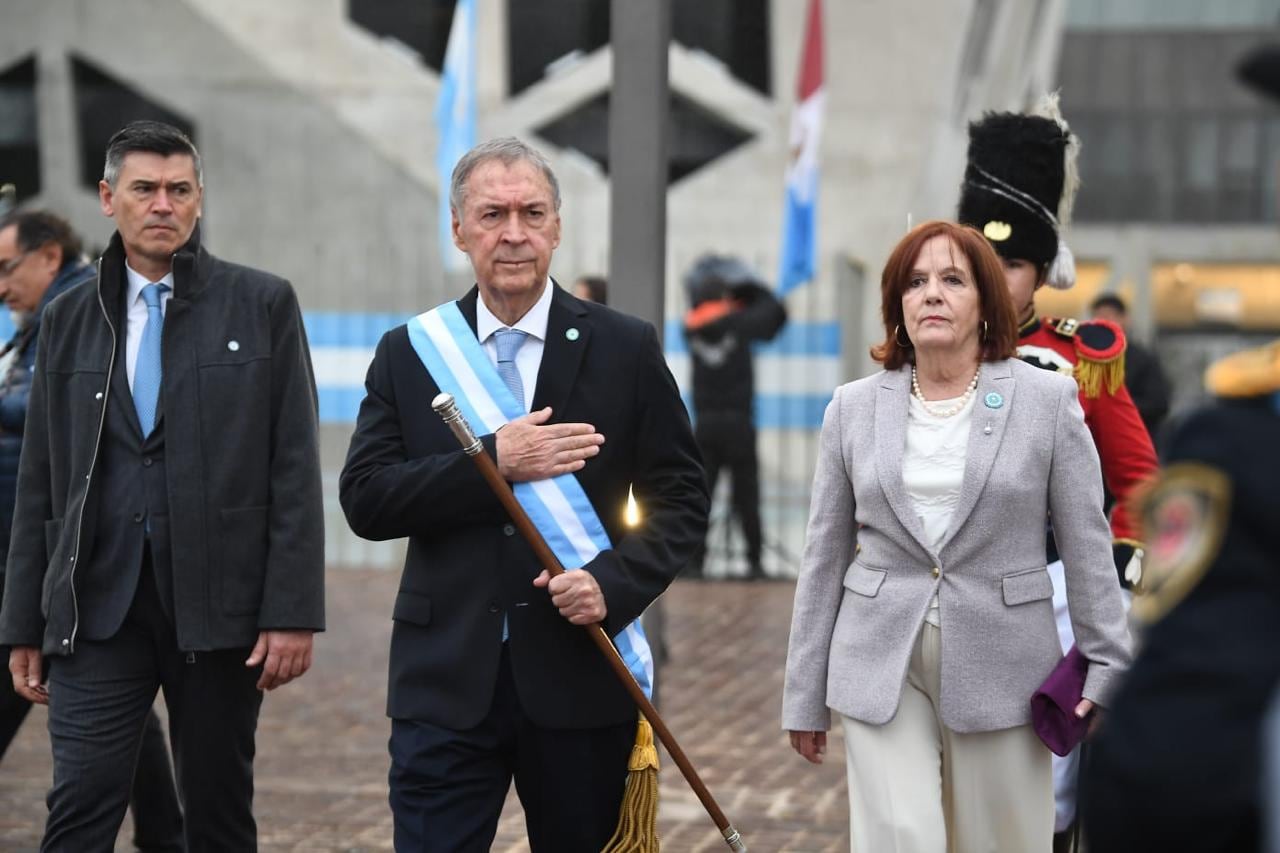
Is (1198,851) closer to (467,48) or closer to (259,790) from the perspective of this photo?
(259,790)

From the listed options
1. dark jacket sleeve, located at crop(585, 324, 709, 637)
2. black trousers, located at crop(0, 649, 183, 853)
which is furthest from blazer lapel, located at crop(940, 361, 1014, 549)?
black trousers, located at crop(0, 649, 183, 853)

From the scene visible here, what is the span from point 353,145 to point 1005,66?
20.8 ft

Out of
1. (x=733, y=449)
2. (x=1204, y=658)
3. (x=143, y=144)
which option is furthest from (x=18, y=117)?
(x=1204, y=658)

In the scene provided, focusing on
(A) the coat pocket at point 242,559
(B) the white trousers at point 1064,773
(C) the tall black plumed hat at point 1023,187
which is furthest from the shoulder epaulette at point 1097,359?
(A) the coat pocket at point 242,559

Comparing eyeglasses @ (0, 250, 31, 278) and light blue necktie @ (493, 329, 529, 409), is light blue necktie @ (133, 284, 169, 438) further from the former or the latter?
eyeglasses @ (0, 250, 31, 278)

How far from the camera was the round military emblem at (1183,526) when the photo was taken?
2113mm

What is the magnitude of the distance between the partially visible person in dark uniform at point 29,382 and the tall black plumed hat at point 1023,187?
2.60 meters

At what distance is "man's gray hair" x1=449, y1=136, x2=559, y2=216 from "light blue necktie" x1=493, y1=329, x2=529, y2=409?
28 centimetres

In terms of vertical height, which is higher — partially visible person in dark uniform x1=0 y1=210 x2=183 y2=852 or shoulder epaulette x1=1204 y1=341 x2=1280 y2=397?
shoulder epaulette x1=1204 y1=341 x2=1280 y2=397

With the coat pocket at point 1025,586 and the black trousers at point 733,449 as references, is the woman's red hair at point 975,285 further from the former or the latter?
the black trousers at point 733,449

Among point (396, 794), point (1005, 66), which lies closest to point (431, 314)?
point (396, 794)

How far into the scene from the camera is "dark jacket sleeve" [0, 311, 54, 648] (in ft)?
16.1

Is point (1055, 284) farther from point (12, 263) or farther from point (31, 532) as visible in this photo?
point (12, 263)

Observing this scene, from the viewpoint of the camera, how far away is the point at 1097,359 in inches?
197
